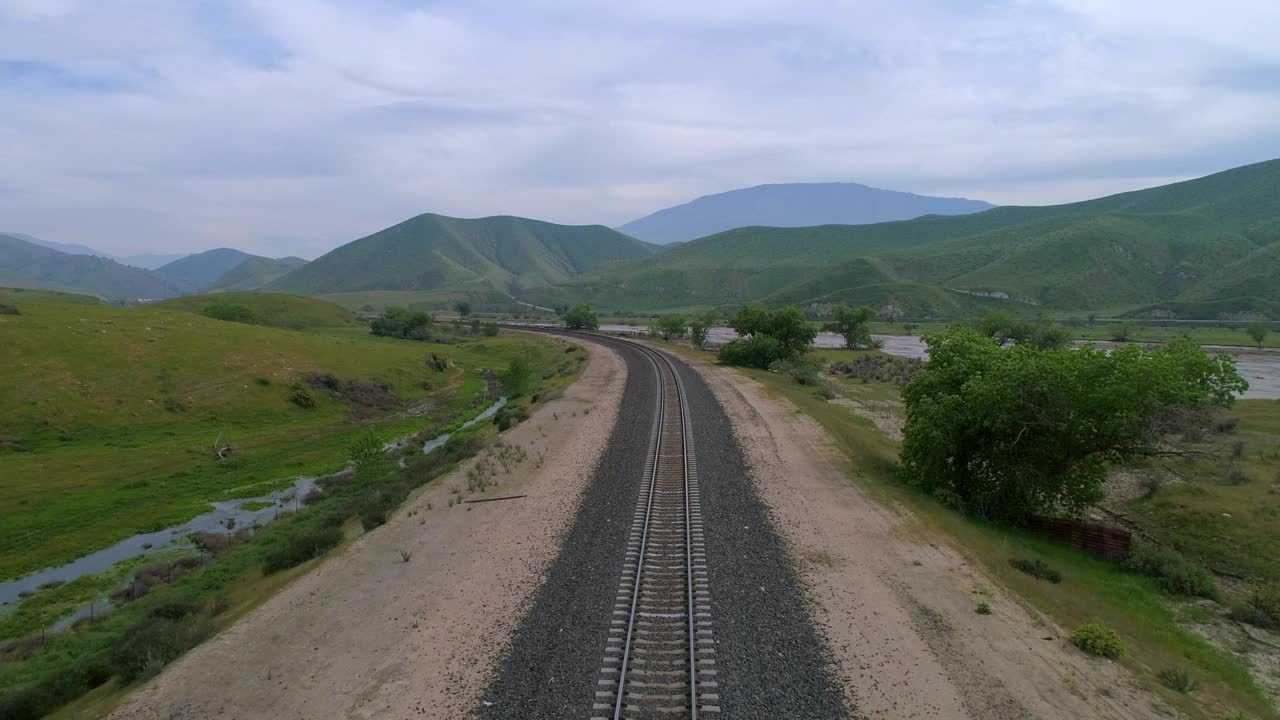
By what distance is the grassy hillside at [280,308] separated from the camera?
116875 mm

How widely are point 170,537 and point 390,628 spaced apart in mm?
20378

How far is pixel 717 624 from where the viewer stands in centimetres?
1343

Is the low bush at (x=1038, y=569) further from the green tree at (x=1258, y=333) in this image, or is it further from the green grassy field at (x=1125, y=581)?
the green tree at (x=1258, y=333)

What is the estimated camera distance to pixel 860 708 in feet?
35.7

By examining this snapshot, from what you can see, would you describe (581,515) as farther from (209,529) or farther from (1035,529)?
(209,529)

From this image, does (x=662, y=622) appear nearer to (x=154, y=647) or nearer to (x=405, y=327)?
(x=154, y=647)

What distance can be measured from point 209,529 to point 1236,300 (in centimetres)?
20369

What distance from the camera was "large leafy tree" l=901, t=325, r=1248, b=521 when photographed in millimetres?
19266

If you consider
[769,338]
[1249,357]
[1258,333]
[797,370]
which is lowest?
[1249,357]

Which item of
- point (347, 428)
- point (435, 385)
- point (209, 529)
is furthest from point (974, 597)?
point (435, 385)

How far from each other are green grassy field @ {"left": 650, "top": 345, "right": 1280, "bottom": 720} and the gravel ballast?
5.65 meters

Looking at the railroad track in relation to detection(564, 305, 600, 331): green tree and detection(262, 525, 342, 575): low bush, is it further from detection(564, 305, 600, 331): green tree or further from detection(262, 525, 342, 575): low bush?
detection(564, 305, 600, 331): green tree

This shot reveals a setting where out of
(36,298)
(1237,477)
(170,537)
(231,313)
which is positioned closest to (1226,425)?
(1237,477)

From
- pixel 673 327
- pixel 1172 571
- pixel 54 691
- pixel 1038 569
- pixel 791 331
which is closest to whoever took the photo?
pixel 54 691
